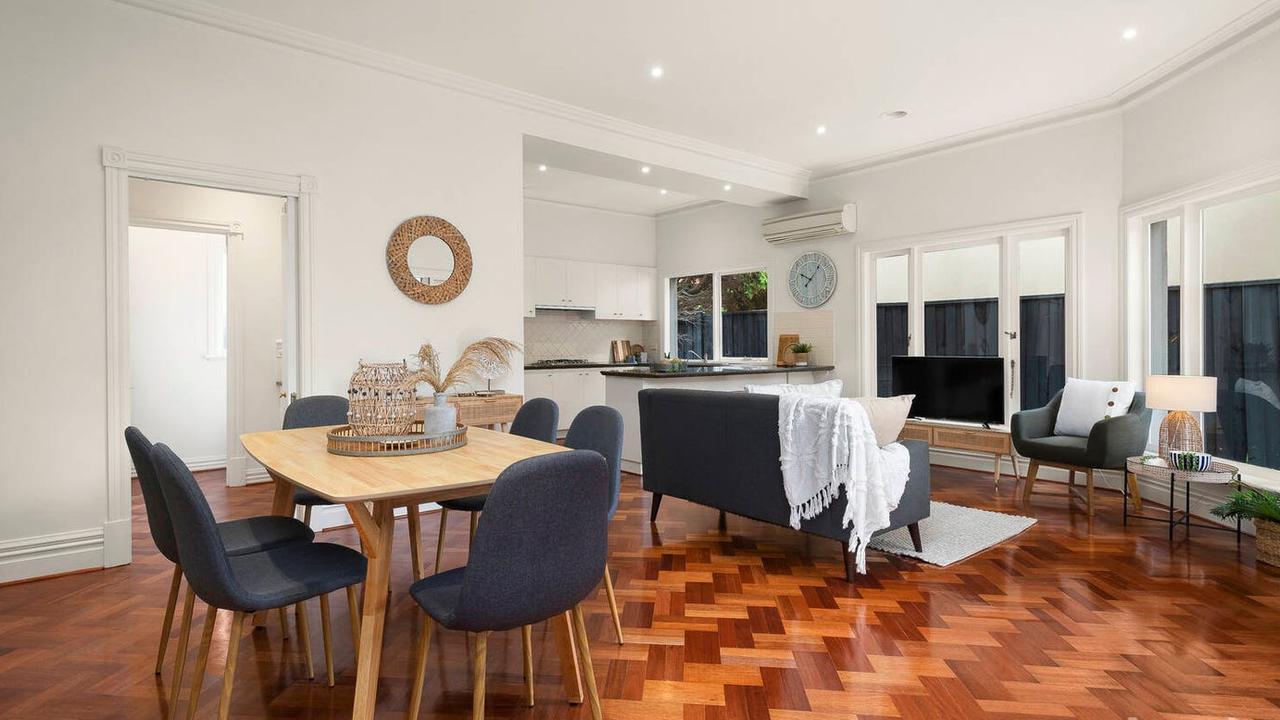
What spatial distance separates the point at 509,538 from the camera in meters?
1.61

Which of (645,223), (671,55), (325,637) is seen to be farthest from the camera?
(645,223)

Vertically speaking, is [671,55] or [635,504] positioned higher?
[671,55]

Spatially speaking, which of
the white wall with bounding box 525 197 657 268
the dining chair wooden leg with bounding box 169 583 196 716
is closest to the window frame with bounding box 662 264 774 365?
the white wall with bounding box 525 197 657 268

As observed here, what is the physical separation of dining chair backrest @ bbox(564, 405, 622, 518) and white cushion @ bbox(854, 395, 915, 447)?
1.26 meters

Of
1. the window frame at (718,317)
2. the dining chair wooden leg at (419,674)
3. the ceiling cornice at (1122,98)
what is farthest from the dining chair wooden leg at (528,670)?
the window frame at (718,317)

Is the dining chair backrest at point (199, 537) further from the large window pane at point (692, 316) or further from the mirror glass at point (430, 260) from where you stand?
the large window pane at point (692, 316)

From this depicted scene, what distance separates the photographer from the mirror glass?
4.47m

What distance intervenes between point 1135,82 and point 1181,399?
2304 millimetres

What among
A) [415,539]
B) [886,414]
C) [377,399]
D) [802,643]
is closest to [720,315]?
[886,414]

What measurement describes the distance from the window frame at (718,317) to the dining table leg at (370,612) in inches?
246

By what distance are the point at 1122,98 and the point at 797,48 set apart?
269cm

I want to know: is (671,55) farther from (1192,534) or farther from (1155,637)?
(1192,534)

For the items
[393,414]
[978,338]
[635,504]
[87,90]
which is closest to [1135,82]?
[978,338]

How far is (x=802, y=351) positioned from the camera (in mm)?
7207
